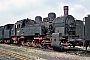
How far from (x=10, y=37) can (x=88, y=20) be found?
1634 cm

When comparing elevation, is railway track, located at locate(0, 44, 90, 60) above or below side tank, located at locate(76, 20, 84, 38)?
below

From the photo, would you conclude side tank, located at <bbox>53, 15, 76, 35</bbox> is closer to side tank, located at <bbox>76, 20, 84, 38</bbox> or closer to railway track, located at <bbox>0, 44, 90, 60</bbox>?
side tank, located at <bbox>76, 20, 84, 38</bbox>

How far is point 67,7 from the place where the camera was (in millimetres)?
19938

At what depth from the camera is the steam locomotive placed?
52.2ft

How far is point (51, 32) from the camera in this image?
19109 mm

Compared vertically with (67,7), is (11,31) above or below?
below

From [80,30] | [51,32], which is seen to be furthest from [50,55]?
[51,32]

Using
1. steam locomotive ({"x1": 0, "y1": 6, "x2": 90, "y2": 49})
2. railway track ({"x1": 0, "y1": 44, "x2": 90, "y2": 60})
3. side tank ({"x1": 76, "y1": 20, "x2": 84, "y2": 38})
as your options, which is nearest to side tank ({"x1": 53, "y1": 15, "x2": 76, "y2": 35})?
steam locomotive ({"x1": 0, "y1": 6, "x2": 90, "y2": 49})

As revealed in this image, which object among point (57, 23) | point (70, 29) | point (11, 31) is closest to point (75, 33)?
point (70, 29)

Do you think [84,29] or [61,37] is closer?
[84,29]

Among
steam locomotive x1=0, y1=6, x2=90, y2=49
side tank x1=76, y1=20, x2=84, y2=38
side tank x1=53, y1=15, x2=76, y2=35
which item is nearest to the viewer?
side tank x1=76, y1=20, x2=84, y2=38

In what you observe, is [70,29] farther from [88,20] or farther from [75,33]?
[88,20]

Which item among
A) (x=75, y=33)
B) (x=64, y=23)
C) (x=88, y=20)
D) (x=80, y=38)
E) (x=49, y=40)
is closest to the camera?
(x=88, y=20)

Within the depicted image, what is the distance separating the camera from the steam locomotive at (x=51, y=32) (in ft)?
52.2
